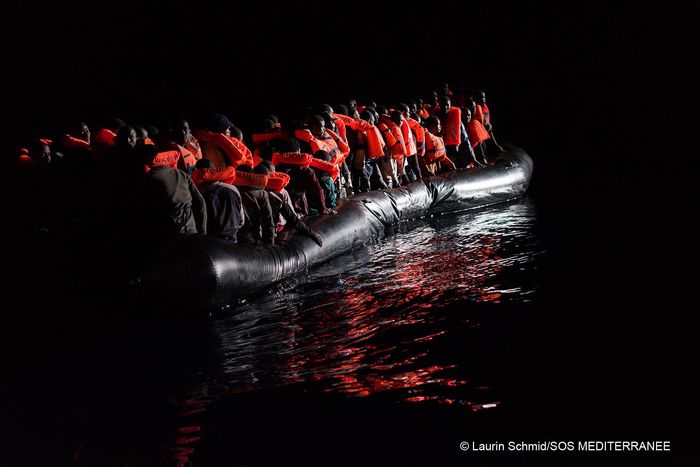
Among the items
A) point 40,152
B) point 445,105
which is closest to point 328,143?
point 445,105

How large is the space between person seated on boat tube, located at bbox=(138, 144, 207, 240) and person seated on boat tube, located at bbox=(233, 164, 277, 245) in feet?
2.51

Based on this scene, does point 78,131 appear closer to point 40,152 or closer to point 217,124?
point 40,152

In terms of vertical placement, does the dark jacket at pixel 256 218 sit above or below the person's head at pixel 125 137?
below

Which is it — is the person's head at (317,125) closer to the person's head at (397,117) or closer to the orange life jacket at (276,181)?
the orange life jacket at (276,181)

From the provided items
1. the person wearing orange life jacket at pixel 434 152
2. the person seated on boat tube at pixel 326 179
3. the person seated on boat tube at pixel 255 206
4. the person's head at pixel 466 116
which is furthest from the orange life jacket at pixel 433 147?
the person seated on boat tube at pixel 255 206

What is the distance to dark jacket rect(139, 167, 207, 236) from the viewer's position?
529 cm

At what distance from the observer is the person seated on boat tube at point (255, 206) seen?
622 centimetres

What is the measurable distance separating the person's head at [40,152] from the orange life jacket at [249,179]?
13.2 feet

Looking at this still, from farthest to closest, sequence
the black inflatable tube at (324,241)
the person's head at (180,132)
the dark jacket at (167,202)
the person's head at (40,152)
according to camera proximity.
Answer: the person's head at (40,152) < the person's head at (180,132) < the dark jacket at (167,202) < the black inflatable tube at (324,241)

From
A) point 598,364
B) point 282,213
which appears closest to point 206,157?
point 282,213

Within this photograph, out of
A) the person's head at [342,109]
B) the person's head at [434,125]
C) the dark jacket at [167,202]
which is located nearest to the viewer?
the dark jacket at [167,202]

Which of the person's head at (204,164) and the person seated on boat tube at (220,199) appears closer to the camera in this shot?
the person seated on boat tube at (220,199)

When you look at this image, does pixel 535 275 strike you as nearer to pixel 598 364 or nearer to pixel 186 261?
pixel 598 364

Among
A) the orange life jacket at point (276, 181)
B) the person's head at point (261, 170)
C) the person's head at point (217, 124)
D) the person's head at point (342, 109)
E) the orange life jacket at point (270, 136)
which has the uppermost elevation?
the person's head at point (342, 109)
